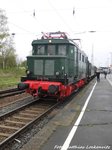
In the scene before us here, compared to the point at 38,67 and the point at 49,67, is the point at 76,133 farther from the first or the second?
the point at 38,67

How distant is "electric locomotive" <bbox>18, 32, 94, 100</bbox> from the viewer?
16.0m

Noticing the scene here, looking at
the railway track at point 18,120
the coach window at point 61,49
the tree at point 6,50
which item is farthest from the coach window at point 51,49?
the tree at point 6,50

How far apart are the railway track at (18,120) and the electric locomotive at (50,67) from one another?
93cm

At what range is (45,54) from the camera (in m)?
17.5

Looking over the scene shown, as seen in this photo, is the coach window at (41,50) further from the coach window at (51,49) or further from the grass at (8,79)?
the grass at (8,79)

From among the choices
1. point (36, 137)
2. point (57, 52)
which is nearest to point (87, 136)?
point (36, 137)

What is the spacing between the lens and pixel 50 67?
54.7ft

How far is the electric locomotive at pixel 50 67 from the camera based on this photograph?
52.6ft

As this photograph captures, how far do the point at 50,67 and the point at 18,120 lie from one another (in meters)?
5.24

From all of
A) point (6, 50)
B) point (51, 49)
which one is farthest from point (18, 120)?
point (6, 50)

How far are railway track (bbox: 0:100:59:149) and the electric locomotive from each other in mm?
930

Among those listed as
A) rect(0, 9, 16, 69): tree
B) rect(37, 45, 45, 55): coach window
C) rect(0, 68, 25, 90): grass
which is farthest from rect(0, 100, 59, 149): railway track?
rect(0, 9, 16, 69): tree

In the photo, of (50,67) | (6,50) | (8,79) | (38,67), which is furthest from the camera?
(6,50)

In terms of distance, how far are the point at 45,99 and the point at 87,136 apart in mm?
9319
